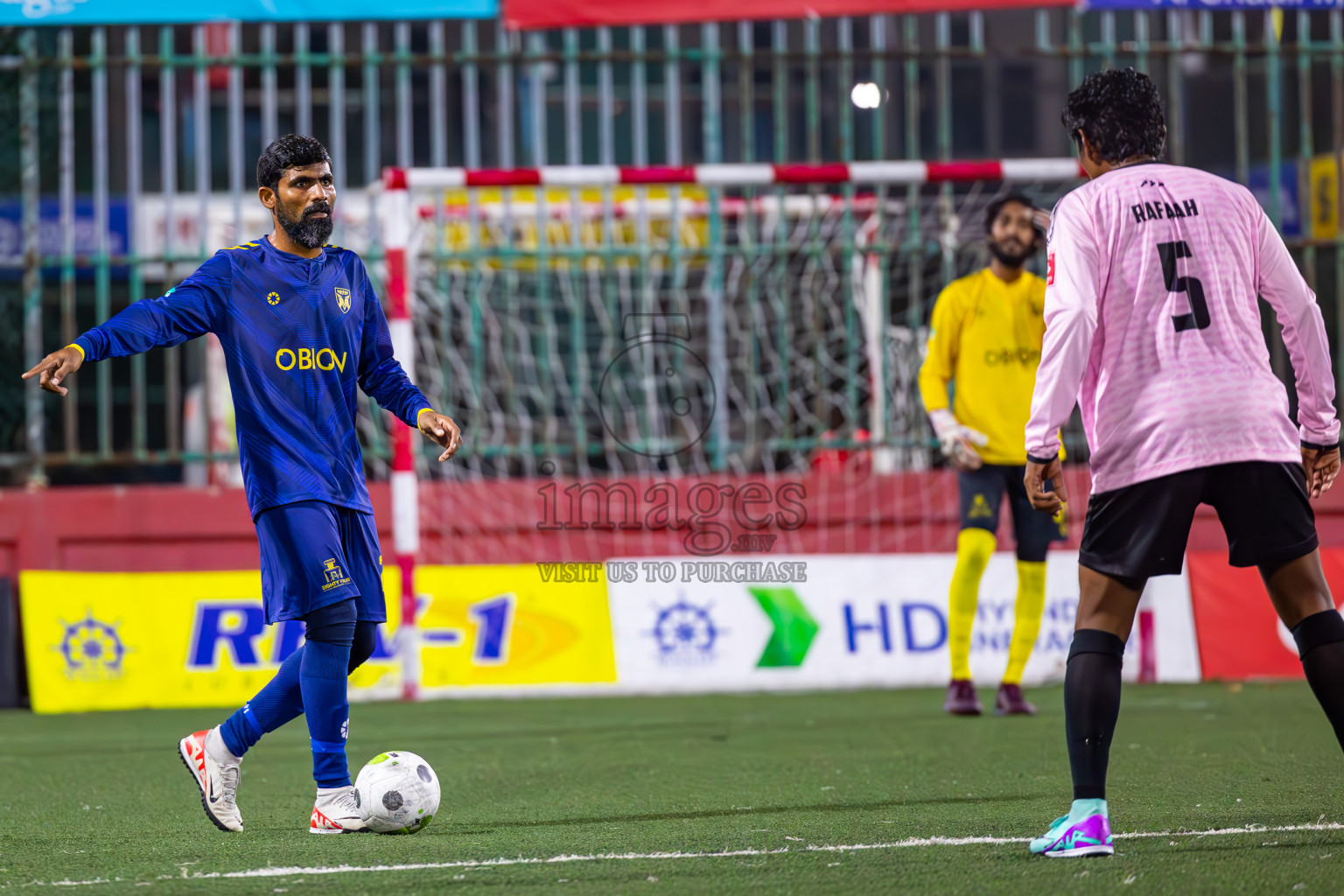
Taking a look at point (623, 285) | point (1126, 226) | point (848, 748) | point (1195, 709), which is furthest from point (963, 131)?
point (1126, 226)

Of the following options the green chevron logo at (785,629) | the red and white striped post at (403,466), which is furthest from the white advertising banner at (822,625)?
the red and white striped post at (403,466)

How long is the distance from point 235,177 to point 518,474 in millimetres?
2463

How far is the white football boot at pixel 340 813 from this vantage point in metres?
4.27

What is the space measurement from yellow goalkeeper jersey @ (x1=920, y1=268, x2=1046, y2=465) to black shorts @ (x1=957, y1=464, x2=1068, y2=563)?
9 cm

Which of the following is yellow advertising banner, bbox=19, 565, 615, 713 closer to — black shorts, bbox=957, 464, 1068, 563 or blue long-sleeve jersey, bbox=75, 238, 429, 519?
black shorts, bbox=957, 464, 1068, 563

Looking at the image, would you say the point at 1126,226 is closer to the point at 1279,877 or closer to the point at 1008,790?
the point at 1279,877

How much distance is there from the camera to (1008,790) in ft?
15.9

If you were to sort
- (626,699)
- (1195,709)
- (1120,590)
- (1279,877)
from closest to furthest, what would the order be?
(1279,877), (1120,590), (1195,709), (626,699)

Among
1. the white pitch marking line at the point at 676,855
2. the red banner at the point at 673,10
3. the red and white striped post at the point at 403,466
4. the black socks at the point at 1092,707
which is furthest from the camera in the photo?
the red banner at the point at 673,10

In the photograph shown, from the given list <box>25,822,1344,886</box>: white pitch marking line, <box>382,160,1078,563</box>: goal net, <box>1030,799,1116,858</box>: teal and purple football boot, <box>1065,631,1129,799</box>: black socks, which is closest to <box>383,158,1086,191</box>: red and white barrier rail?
<box>382,160,1078,563</box>: goal net

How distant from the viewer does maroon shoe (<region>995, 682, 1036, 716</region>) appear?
23.4ft

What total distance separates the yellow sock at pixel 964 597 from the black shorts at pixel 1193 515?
3.52 meters

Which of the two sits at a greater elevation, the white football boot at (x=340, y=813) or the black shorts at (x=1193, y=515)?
the black shorts at (x=1193, y=515)

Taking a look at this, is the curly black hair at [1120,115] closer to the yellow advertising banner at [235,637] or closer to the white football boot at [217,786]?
the white football boot at [217,786]
